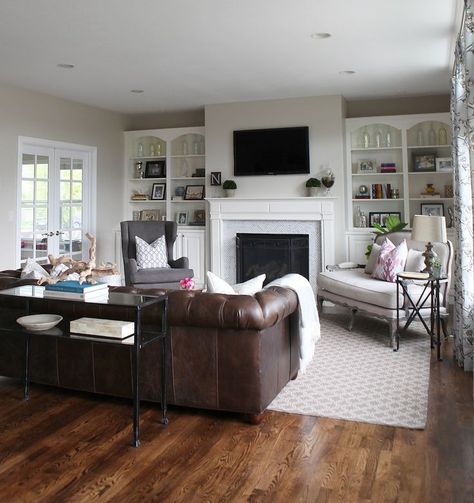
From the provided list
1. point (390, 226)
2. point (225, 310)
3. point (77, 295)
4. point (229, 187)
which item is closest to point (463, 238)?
point (225, 310)

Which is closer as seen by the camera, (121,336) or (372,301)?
(121,336)

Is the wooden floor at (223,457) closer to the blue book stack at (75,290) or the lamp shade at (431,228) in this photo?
the blue book stack at (75,290)

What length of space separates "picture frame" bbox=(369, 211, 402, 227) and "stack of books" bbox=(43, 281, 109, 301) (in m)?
4.85

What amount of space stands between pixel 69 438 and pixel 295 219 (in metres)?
4.62

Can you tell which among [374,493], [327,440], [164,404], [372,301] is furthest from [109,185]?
[374,493]

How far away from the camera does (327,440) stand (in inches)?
105

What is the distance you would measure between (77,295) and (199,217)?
5026 millimetres

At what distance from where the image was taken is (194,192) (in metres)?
7.66

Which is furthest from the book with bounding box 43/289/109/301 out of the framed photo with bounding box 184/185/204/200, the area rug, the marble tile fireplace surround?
the framed photo with bounding box 184/185/204/200

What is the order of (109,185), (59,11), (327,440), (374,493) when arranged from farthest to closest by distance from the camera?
1. (109,185)
2. (59,11)
3. (327,440)
4. (374,493)

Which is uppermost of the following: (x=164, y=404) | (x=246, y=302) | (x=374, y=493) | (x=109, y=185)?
(x=109, y=185)

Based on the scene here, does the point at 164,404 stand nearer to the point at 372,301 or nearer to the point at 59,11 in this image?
the point at 372,301

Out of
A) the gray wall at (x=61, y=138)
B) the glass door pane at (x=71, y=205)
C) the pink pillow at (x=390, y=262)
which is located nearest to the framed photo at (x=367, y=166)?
the pink pillow at (x=390, y=262)

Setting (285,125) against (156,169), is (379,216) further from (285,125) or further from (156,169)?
(156,169)
